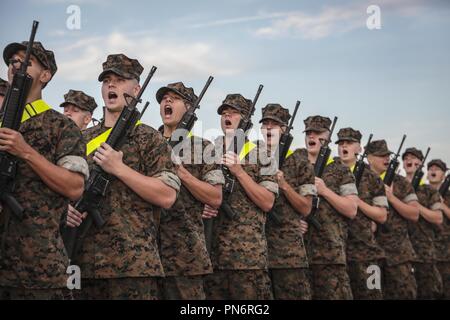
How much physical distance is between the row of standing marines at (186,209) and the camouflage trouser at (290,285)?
0.02 meters

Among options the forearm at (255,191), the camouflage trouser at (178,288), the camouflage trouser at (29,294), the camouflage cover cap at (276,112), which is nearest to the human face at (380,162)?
the camouflage cover cap at (276,112)

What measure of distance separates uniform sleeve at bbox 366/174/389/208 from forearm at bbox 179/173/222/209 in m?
4.46

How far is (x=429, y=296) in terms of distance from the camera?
506 inches

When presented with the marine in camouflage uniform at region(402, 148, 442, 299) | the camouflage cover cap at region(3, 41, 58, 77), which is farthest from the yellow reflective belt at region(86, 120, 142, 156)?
the marine in camouflage uniform at region(402, 148, 442, 299)

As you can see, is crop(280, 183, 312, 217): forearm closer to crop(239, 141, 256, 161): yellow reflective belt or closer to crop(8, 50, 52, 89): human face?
crop(239, 141, 256, 161): yellow reflective belt

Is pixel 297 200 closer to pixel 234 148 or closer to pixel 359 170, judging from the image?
pixel 234 148

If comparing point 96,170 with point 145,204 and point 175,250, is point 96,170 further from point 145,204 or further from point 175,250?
point 175,250

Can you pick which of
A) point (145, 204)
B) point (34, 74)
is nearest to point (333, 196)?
point (145, 204)

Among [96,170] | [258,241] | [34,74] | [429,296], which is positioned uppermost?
[34,74]

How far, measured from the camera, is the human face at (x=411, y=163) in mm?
13766

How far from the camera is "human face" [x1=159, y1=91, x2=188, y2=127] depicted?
6855 mm

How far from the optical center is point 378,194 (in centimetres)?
1047

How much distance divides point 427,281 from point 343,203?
4681mm

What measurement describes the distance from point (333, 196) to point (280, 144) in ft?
4.06
